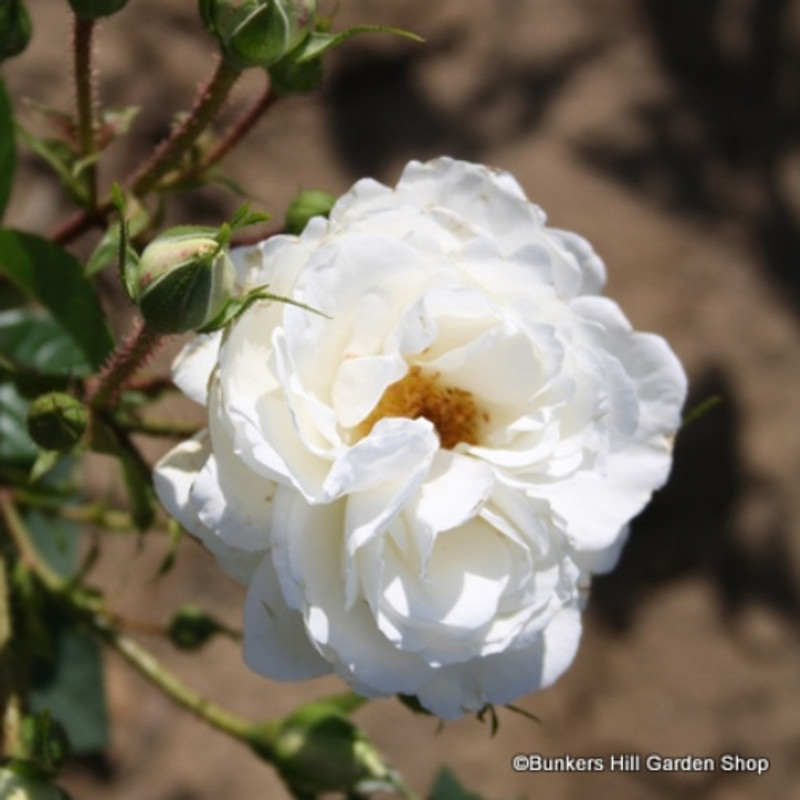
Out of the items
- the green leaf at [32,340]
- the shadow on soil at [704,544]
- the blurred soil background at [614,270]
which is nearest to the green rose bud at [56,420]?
the green leaf at [32,340]

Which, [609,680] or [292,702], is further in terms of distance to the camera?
[609,680]

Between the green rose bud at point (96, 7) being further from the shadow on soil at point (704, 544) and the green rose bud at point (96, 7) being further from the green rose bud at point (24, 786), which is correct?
the shadow on soil at point (704, 544)

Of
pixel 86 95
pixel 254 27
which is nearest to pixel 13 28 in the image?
pixel 86 95

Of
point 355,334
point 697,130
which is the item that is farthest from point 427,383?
point 697,130

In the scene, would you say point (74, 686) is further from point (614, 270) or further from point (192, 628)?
point (614, 270)

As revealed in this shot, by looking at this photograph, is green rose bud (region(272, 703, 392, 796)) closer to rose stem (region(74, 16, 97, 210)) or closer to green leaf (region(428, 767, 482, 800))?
green leaf (region(428, 767, 482, 800))

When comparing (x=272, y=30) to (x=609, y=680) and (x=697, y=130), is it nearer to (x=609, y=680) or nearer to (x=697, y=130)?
(x=609, y=680)
